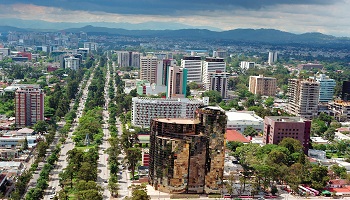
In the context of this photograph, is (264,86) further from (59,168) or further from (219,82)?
(59,168)

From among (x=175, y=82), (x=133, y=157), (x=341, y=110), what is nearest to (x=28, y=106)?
(x=175, y=82)

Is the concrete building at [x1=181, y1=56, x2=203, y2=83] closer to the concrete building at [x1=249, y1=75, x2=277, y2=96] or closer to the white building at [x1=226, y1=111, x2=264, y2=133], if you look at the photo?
the concrete building at [x1=249, y1=75, x2=277, y2=96]

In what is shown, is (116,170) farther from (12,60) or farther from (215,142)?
(12,60)

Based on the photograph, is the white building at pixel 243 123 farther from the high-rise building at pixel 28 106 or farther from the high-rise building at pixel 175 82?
the high-rise building at pixel 28 106

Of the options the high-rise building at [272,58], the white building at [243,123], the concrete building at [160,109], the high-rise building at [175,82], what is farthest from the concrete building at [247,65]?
the concrete building at [160,109]

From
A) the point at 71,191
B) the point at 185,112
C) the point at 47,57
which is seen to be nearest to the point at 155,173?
the point at 71,191
